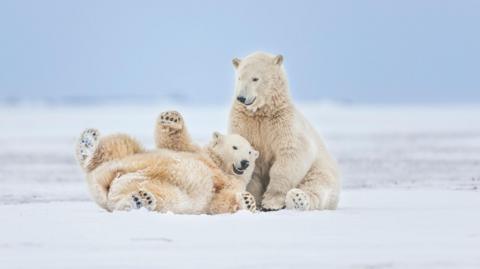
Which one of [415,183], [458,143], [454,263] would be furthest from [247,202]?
[458,143]

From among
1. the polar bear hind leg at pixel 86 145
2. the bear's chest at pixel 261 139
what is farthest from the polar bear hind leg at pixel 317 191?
the polar bear hind leg at pixel 86 145

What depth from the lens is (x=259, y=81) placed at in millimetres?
6531

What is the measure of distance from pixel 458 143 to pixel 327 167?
1047cm

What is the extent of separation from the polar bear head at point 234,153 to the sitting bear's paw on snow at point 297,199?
1.01 ft

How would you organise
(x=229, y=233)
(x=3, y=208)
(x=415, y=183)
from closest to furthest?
1. (x=229, y=233)
2. (x=3, y=208)
3. (x=415, y=183)

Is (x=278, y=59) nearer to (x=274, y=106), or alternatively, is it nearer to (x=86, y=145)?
(x=274, y=106)

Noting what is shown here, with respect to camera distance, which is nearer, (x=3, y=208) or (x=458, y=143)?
(x=3, y=208)

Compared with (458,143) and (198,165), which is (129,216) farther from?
(458,143)

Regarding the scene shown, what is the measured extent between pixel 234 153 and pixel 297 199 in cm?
49

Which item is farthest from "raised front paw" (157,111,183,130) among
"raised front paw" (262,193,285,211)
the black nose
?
"raised front paw" (262,193,285,211)

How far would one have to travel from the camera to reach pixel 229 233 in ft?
15.9

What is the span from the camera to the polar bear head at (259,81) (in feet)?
21.2

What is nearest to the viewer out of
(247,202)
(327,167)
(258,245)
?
(258,245)

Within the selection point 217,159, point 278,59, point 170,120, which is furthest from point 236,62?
point 170,120
